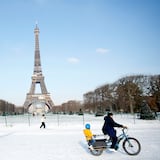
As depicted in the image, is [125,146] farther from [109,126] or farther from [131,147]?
[109,126]

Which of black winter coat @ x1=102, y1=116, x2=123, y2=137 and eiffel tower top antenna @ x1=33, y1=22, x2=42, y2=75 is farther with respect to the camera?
eiffel tower top antenna @ x1=33, y1=22, x2=42, y2=75

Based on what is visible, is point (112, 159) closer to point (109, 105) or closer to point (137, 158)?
point (137, 158)

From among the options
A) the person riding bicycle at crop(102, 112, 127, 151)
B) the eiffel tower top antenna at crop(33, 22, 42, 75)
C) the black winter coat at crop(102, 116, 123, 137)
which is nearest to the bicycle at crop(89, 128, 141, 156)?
the person riding bicycle at crop(102, 112, 127, 151)

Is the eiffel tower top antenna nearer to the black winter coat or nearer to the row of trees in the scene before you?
the row of trees

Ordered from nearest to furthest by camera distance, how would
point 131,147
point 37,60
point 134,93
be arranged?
point 131,147
point 134,93
point 37,60

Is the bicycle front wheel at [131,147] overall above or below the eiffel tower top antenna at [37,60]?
below

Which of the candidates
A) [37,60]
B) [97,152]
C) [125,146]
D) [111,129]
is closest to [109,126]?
[111,129]

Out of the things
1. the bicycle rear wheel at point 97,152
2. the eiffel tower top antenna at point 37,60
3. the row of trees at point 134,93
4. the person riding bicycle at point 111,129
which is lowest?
the bicycle rear wheel at point 97,152

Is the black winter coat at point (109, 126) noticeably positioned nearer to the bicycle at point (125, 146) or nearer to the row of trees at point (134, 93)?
the bicycle at point (125, 146)

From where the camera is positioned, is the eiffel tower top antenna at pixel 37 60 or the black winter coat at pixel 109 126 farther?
the eiffel tower top antenna at pixel 37 60

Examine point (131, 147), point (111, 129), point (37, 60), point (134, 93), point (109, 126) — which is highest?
point (37, 60)

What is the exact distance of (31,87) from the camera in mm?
95438

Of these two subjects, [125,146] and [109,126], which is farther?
[109,126]

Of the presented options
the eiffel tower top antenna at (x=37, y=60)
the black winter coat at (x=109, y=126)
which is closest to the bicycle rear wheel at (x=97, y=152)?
the black winter coat at (x=109, y=126)
